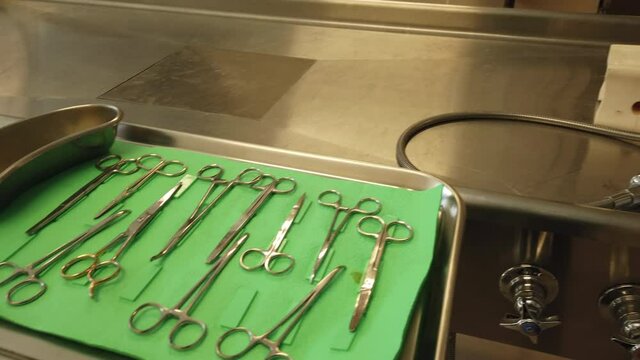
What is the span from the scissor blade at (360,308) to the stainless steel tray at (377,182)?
4 centimetres

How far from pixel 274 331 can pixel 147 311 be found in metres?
0.10

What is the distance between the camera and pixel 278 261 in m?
0.44

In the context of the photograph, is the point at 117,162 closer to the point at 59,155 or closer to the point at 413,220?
the point at 59,155

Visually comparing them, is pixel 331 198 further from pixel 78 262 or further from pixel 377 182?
pixel 78 262

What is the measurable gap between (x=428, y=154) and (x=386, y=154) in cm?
5

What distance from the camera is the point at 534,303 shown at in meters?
0.53

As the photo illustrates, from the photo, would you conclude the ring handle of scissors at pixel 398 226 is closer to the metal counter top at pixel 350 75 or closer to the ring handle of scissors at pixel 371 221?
the ring handle of scissors at pixel 371 221

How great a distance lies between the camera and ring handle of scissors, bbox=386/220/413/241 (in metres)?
0.44

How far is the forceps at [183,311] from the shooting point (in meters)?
0.37

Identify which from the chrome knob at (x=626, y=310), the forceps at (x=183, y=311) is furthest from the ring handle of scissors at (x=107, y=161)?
the chrome knob at (x=626, y=310)

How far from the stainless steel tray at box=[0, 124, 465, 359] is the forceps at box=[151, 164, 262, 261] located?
3cm

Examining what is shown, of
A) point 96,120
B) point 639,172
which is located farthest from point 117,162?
point 639,172

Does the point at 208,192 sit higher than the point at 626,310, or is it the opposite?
the point at 208,192

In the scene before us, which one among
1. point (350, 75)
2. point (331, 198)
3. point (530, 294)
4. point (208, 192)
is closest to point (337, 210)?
point (331, 198)
